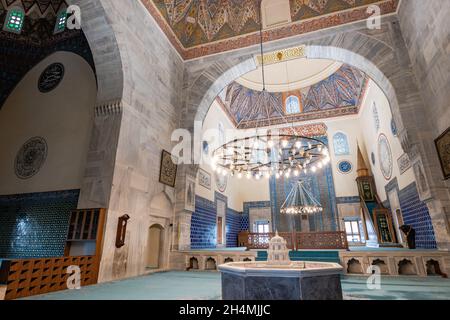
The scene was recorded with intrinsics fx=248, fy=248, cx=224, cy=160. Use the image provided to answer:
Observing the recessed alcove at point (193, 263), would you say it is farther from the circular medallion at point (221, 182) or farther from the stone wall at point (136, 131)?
the circular medallion at point (221, 182)

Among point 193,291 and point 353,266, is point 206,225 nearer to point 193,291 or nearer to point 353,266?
point 353,266

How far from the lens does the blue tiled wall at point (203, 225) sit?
877 centimetres

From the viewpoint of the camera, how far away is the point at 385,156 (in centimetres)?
937

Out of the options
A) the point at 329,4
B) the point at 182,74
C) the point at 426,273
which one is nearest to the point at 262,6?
the point at 329,4

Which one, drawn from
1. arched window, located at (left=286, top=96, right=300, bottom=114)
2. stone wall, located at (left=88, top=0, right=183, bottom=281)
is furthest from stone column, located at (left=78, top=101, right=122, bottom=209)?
arched window, located at (left=286, top=96, right=300, bottom=114)

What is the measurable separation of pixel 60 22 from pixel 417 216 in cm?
1249

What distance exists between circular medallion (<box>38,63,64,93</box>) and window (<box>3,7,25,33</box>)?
82.9 inches

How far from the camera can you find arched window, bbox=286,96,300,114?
13711mm

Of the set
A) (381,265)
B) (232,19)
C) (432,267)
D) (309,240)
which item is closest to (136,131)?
(232,19)

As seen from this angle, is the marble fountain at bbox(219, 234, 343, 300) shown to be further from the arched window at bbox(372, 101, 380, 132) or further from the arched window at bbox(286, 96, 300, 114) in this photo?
the arched window at bbox(286, 96, 300, 114)

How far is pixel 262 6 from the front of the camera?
8.48 metres

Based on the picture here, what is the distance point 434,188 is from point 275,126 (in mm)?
9243

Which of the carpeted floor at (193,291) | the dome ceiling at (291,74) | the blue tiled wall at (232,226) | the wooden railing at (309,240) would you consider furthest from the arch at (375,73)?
the blue tiled wall at (232,226)
